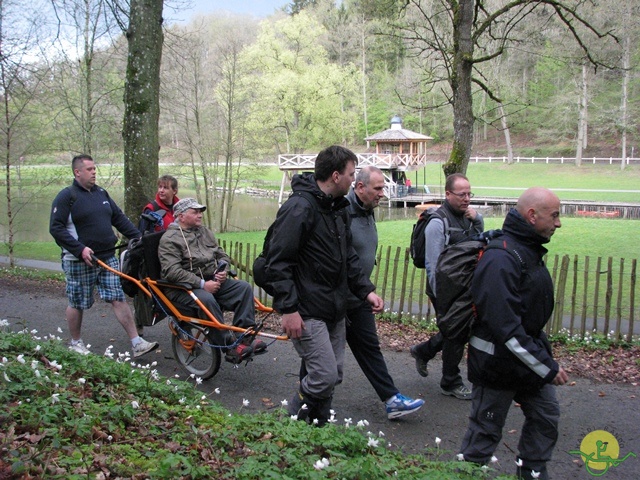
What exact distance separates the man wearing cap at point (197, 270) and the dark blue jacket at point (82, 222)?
1108 mm

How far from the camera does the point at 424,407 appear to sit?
5.57m

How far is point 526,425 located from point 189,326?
148 inches

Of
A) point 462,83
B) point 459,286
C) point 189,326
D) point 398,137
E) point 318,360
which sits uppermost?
point 398,137

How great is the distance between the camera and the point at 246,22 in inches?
2441

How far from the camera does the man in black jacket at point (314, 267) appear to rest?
4215mm

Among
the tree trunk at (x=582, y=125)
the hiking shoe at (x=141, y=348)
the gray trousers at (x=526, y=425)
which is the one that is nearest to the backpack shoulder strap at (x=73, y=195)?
the hiking shoe at (x=141, y=348)

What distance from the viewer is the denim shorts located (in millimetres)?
6738

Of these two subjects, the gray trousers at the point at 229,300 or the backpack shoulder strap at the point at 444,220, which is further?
the gray trousers at the point at 229,300

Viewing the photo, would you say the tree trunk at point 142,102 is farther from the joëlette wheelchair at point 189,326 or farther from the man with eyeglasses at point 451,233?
the man with eyeglasses at point 451,233

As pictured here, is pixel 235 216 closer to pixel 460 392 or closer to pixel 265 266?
pixel 460 392

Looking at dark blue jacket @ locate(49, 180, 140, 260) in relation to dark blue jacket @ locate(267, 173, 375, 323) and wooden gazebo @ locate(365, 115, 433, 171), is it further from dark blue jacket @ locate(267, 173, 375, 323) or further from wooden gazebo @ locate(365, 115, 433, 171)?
wooden gazebo @ locate(365, 115, 433, 171)

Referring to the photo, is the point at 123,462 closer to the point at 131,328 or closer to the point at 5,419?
the point at 5,419

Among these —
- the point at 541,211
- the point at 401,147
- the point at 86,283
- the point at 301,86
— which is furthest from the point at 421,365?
the point at 301,86

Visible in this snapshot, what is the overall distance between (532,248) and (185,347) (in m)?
4.08
